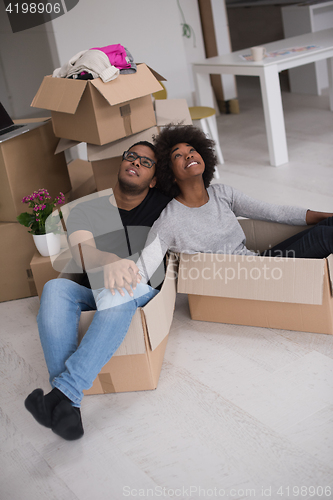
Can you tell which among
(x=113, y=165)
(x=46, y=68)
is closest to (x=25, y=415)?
(x=113, y=165)

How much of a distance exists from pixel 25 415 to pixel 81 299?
0.43m

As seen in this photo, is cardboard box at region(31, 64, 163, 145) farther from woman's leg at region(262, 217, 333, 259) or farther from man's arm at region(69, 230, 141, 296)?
woman's leg at region(262, 217, 333, 259)

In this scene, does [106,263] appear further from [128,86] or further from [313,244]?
[128,86]

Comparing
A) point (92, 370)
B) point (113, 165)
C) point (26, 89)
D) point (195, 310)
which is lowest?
point (195, 310)

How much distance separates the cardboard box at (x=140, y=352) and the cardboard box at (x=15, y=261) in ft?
2.65

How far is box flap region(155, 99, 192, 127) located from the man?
0.43 m

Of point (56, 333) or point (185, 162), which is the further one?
point (185, 162)

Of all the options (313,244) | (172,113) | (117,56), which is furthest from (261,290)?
(117,56)

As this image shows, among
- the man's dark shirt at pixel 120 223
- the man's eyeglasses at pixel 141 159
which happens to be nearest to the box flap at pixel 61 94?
the man's eyeglasses at pixel 141 159

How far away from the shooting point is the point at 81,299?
5.25ft

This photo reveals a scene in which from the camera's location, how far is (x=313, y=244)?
1.67 meters

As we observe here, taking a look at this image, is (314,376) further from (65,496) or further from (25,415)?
(25,415)

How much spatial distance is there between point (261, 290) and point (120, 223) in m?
0.58

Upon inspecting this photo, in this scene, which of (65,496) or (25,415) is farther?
(25,415)
